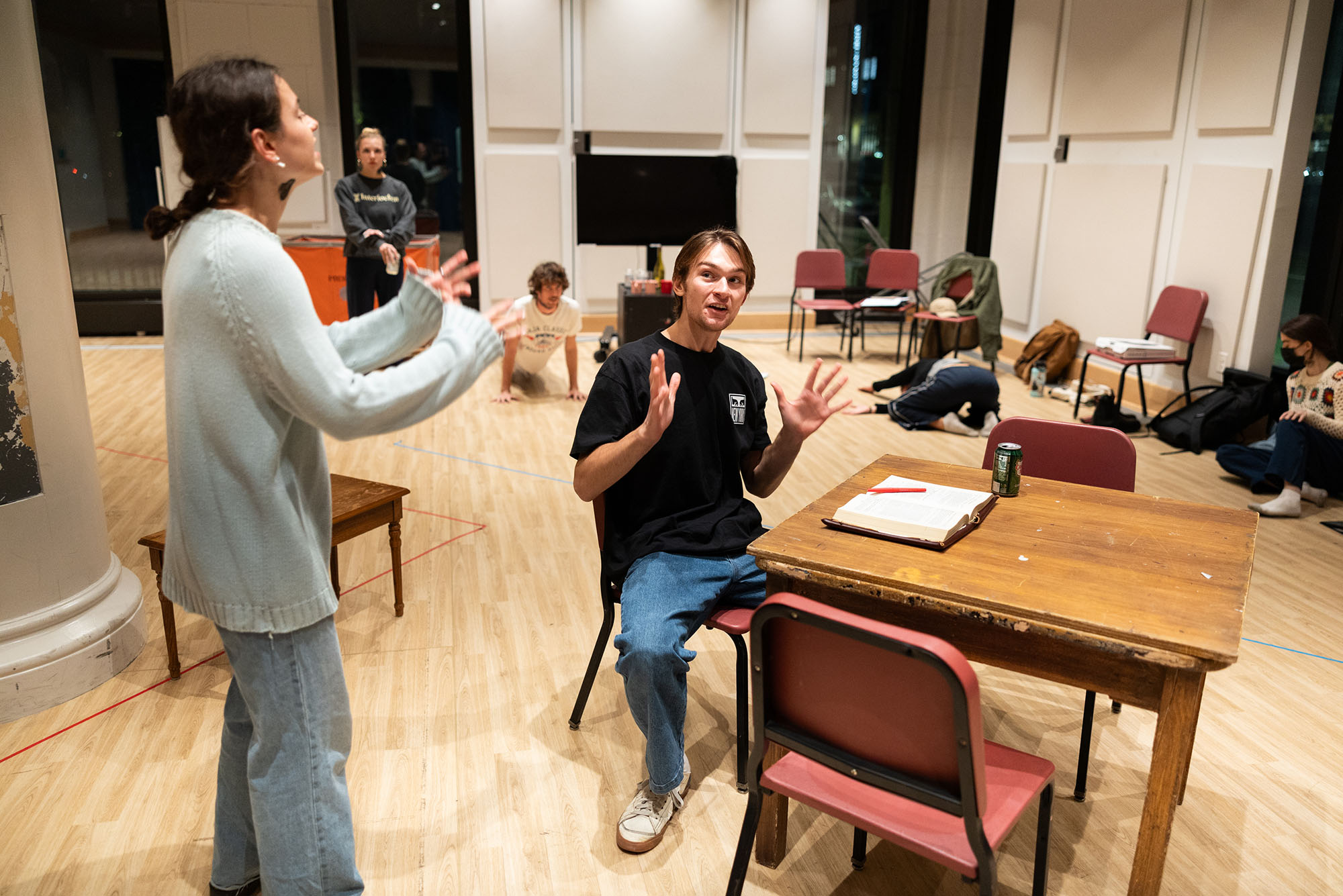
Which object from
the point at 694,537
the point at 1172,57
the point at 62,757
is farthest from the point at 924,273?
the point at 62,757

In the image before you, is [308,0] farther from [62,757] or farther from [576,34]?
[62,757]

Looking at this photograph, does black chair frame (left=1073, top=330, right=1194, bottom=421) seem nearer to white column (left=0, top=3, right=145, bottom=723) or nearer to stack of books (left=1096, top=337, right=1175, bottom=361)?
stack of books (left=1096, top=337, right=1175, bottom=361)

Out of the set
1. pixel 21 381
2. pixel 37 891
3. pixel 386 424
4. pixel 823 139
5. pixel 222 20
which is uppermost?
pixel 222 20

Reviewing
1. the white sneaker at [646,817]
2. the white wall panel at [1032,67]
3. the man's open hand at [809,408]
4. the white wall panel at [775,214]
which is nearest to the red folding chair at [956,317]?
the white wall panel at [1032,67]

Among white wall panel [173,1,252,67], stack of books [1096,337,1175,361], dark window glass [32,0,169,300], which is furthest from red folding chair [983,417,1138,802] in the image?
dark window glass [32,0,169,300]

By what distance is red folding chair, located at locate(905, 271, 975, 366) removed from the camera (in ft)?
24.7

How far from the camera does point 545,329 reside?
20.9 ft

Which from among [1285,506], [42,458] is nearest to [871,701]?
[42,458]

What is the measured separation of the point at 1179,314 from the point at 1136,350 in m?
0.38

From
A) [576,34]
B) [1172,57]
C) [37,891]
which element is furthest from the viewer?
[576,34]

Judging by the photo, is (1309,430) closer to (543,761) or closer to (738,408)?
(738,408)

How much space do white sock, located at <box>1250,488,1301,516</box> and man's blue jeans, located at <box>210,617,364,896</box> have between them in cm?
434

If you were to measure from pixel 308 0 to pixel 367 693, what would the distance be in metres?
6.86

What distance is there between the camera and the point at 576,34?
8.23 metres
